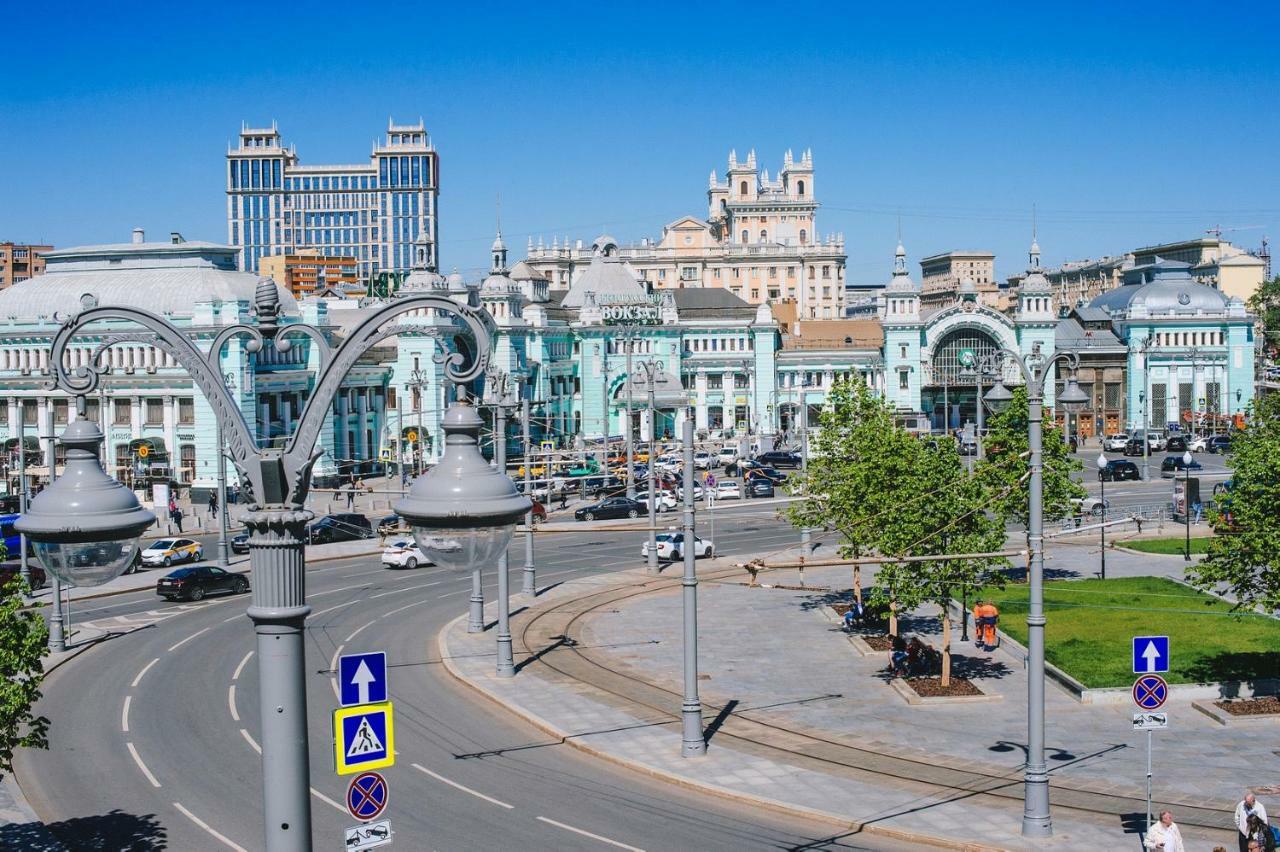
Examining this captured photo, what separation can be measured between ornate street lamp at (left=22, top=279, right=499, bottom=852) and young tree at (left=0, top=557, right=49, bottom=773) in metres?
11.7

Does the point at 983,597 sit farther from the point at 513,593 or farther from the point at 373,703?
the point at 373,703

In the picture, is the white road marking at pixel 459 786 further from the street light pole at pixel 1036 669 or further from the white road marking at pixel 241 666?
the white road marking at pixel 241 666

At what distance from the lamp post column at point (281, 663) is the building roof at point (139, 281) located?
86673 mm

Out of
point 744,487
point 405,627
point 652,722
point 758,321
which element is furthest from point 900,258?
point 652,722

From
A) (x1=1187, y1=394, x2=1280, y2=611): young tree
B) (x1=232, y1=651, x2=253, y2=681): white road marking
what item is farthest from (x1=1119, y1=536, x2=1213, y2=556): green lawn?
(x1=232, y1=651, x2=253, y2=681): white road marking

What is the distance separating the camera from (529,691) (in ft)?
115

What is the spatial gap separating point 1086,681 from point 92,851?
23148mm

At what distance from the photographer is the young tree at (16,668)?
21344 millimetres

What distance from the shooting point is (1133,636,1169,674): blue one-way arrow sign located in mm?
24656

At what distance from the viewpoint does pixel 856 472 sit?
134 feet

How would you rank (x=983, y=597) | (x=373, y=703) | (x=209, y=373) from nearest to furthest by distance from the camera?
(x=209, y=373)
(x=373, y=703)
(x=983, y=597)

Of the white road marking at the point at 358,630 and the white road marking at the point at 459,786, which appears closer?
the white road marking at the point at 459,786

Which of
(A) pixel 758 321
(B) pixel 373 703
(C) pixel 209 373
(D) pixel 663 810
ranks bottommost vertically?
(D) pixel 663 810

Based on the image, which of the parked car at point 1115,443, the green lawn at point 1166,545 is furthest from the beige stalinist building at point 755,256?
the green lawn at point 1166,545
